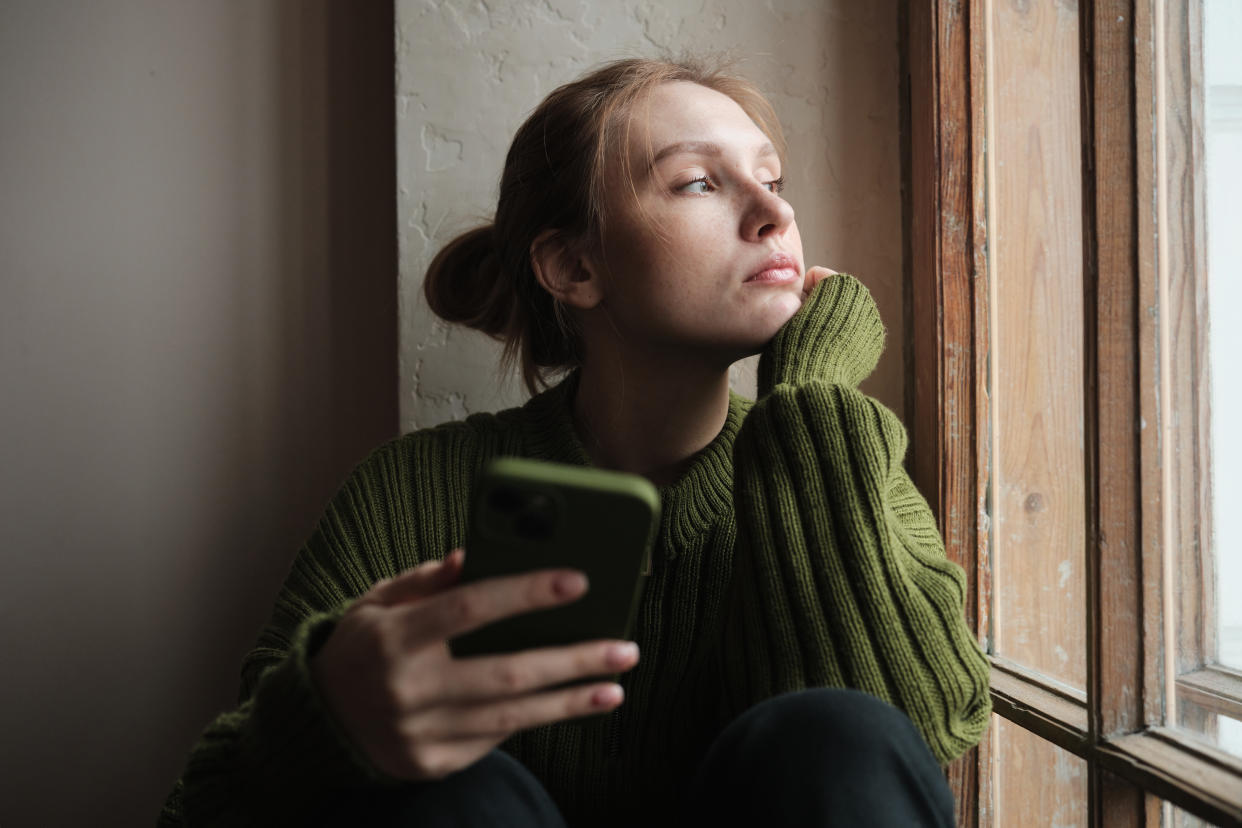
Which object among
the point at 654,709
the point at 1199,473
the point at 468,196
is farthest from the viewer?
the point at 468,196

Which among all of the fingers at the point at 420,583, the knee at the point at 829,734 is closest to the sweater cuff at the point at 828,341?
the knee at the point at 829,734

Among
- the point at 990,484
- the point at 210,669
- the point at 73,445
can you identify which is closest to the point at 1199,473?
the point at 990,484

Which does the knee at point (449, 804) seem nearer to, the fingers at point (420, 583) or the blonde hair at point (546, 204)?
the fingers at point (420, 583)

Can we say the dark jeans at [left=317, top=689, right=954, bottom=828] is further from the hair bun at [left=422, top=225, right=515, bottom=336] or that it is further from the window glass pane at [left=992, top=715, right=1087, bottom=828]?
the hair bun at [left=422, top=225, right=515, bottom=336]

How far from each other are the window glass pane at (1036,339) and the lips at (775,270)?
0.86 feet

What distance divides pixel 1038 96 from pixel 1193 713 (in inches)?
23.9

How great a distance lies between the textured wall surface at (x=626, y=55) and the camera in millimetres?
1094

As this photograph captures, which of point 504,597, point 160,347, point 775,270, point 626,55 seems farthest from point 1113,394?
point 160,347

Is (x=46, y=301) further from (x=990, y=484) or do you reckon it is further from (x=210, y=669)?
(x=990, y=484)

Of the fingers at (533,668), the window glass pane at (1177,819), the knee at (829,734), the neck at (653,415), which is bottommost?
the window glass pane at (1177,819)

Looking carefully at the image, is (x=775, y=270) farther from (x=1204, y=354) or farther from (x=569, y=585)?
(x=569, y=585)

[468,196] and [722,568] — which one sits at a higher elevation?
[468,196]

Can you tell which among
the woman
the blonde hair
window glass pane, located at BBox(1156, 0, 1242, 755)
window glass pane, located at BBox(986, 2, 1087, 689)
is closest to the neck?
the woman

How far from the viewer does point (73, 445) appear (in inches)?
45.6
